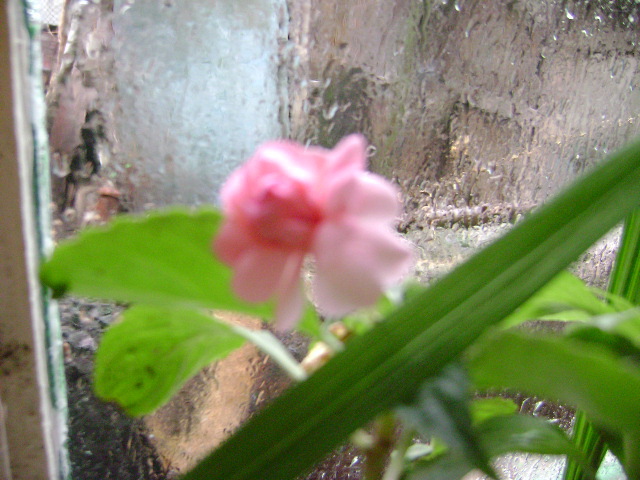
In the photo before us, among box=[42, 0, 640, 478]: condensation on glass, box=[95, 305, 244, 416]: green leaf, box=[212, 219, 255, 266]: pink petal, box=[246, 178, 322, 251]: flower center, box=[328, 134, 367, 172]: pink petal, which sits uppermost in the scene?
box=[42, 0, 640, 478]: condensation on glass

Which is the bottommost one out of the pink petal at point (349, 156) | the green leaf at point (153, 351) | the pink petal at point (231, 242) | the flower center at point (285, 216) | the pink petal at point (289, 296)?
the green leaf at point (153, 351)

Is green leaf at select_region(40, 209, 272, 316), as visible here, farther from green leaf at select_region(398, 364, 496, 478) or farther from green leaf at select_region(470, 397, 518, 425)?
green leaf at select_region(470, 397, 518, 425)

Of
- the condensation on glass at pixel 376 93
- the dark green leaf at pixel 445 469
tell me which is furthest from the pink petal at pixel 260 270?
the condensation on glass at pixel 376 93

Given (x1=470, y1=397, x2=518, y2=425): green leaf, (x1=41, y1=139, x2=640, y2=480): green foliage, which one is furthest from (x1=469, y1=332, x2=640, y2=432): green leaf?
(x1=470, y1=397, x2=518, y2=425): green leaf

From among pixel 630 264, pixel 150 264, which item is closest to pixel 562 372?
pixel 150 264

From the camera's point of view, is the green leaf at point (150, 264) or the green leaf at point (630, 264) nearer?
the green leaf at point (150, 264)

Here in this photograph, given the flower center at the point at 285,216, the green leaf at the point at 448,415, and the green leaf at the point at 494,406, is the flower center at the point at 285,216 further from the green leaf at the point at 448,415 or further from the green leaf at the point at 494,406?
the green leaf at the point at 494,406

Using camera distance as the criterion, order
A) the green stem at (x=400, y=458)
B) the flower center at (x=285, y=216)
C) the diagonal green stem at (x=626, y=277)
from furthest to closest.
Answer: the diagonal green stem at (x=626, y=277) → the green stem at (x=400, y=458) → the flower center at (x=285, y=216)
